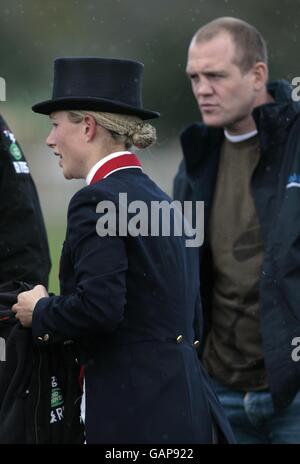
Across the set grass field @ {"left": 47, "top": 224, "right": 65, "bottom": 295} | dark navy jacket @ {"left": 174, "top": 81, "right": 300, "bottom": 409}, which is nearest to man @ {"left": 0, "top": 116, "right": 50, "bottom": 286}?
dark navy jacket @ {"left": 174, "top": 81, "right": 300, "bottom": 409}

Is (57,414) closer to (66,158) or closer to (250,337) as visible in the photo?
(66,158)

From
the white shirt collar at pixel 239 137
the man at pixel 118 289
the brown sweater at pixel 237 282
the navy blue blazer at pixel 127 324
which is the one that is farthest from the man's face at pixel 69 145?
the white shirt collar at pixel 239 137

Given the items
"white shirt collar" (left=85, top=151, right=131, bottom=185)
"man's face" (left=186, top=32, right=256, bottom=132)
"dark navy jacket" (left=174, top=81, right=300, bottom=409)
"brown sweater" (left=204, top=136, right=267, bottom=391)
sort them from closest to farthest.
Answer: "white shirt collar" (left=85, top=151, right=131, bottom=185) < "dark navy jacket" (left=174, top=81, right=300, bottom=409) < "brown sweater" (left=204, top=136, right=267, bottom=391) < "man's face" (left=186, top=32, right=256, bottom=132)

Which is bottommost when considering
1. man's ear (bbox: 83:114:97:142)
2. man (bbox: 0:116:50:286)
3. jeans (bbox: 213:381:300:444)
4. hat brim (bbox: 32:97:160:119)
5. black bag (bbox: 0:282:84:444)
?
jeans (bbox: 213:381:300:444)

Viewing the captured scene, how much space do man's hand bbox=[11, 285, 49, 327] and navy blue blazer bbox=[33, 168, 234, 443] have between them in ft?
0.19

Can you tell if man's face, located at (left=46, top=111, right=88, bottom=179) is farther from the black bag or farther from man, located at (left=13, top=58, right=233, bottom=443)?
the black bag

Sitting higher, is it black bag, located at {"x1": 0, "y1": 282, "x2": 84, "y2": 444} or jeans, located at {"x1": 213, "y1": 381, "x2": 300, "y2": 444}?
black bag, located at {"x1": 0, "y1": 282, "x2": 84, "y2": 444}

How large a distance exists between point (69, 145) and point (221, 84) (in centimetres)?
137

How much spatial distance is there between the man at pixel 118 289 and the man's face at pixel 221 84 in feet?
3.59

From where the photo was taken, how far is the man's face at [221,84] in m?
4.96

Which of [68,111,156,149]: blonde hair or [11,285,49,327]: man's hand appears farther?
[68,111,156,149]: blonde hair

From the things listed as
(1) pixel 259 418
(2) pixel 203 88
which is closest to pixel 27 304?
(1) pixel 259 418

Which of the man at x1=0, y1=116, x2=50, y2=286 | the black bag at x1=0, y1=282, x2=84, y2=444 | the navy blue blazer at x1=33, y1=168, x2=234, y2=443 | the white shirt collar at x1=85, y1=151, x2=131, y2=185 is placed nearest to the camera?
→ the navy blue blazer at x1=33, y1=168, x2=234, y2=443

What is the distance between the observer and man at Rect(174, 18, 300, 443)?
4.59 meters
